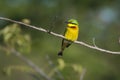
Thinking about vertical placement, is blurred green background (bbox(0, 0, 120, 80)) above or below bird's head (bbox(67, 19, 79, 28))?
below

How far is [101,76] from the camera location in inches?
605

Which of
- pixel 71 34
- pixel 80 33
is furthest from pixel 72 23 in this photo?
pixel 80 33

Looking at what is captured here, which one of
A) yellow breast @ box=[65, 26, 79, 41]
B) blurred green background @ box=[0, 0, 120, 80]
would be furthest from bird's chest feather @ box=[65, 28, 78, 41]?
blurred green background @ box=[0, 0, 120, 80]

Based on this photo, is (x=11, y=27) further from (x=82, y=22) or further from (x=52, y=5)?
(x=52, y=5)

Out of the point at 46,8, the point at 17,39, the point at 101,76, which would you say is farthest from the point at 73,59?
the point at 17,39

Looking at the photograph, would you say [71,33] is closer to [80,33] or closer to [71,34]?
[71,34]

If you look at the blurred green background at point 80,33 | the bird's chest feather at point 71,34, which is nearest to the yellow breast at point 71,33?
the bird's chest feather at point 71,34

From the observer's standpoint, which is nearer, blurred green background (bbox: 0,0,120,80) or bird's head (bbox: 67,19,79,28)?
bird's head (bbox: 67,19,79,28)

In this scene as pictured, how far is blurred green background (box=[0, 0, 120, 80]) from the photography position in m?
15.1

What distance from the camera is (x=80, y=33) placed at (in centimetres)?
1587

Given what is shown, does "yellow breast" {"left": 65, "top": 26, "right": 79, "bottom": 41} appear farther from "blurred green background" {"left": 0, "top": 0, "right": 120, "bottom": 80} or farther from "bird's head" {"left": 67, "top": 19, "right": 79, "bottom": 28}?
"blurred green background" {"left": 0, "top": 0, "right": 120, "bottom": 80}

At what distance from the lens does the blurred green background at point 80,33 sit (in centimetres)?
1513

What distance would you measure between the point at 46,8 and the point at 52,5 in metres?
0.36

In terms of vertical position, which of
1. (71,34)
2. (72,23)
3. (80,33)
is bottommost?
(80,33)
